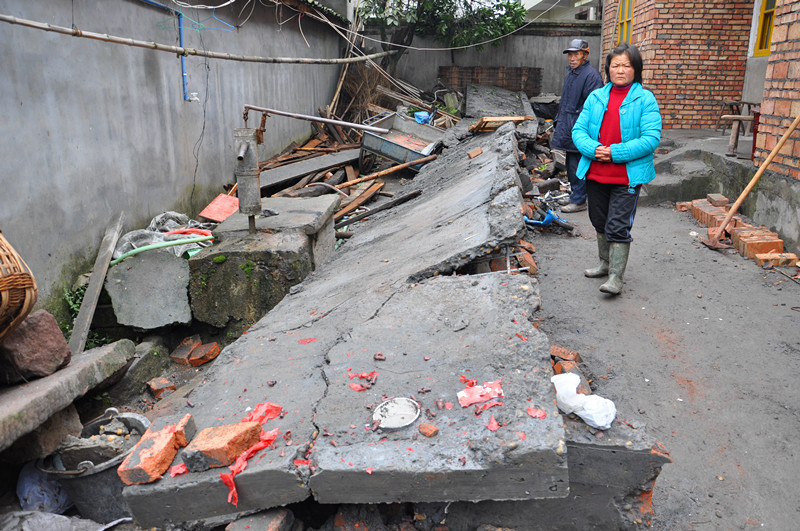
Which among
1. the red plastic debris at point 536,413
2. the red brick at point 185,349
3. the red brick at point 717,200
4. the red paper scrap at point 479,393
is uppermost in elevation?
the red brick at point 717,200

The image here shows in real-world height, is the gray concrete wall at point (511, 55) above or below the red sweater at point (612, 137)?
above

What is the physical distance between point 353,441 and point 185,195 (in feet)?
19.0

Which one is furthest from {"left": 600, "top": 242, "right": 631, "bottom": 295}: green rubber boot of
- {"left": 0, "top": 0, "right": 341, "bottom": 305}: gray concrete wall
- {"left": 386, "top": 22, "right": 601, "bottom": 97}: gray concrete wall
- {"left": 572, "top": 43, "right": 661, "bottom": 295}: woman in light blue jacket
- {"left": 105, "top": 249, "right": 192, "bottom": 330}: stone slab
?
{"left": 386, "top": 22, "right": 601, "bottom": 97}: gray concrete wall

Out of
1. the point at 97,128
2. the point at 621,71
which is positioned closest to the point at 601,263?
the point at 621,71

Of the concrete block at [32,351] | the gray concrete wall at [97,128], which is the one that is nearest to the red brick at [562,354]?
the concrete block at [32,351]

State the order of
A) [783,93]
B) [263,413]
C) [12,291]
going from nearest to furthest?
[263,413], [12,291], [783,93]

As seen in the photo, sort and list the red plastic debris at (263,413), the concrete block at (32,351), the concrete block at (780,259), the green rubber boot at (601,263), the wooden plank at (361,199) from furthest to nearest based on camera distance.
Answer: the wooden plank at (361,199)
the concrete block at (780,259)
the green rubber boot at (601,263)
the concrete block at (32,351)
the red plastic debris at (263,413)

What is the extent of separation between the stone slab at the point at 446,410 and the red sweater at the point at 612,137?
1.48 metres

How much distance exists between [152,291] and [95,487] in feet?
7.26

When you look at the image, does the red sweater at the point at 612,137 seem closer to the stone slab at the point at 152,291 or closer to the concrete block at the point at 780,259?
the concrete block at the point at 780,259

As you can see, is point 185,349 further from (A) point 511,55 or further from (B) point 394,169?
(A) point 511,55

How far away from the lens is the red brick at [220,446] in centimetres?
179

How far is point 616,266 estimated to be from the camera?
4.01 meters

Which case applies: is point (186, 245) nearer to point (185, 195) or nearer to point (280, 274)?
point (280, 274)
